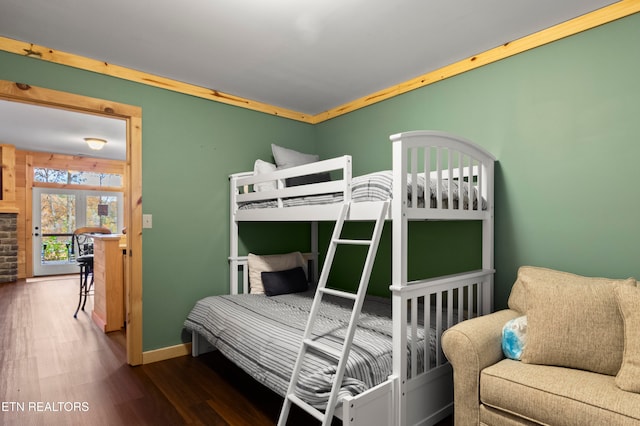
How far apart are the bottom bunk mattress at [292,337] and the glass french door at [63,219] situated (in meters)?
5.78

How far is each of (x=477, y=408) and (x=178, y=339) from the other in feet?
7.82

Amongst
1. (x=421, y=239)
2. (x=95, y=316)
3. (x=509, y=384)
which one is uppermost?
(x=421, y=239)

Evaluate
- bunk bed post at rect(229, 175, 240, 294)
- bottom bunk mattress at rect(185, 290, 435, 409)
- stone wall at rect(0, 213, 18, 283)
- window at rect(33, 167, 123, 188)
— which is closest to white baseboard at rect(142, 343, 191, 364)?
bottom bunk mattress at rect(185, 290, 435, 409)

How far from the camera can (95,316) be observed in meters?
4.15

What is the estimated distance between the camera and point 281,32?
7.48 feet

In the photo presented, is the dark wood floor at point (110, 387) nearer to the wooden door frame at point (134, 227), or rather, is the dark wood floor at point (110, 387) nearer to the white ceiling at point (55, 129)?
the wooden door frame at point (134, 227)

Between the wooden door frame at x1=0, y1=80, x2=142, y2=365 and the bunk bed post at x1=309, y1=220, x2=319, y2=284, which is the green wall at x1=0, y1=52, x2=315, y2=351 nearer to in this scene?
the wooden door frame at x1=0, y1=80, x2=142, y2=365

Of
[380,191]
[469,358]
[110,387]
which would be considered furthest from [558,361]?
[110,387]

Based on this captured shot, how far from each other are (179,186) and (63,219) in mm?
5749

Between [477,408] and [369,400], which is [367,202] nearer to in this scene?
[369,400]

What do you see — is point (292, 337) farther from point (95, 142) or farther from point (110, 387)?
point (95, 142)

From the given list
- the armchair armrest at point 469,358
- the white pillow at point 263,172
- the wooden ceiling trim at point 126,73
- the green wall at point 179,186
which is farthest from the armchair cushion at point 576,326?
the wooden ceiling trim at point 126,73

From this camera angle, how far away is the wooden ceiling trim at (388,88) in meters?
2.09

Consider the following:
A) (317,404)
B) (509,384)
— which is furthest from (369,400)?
(509,384)
